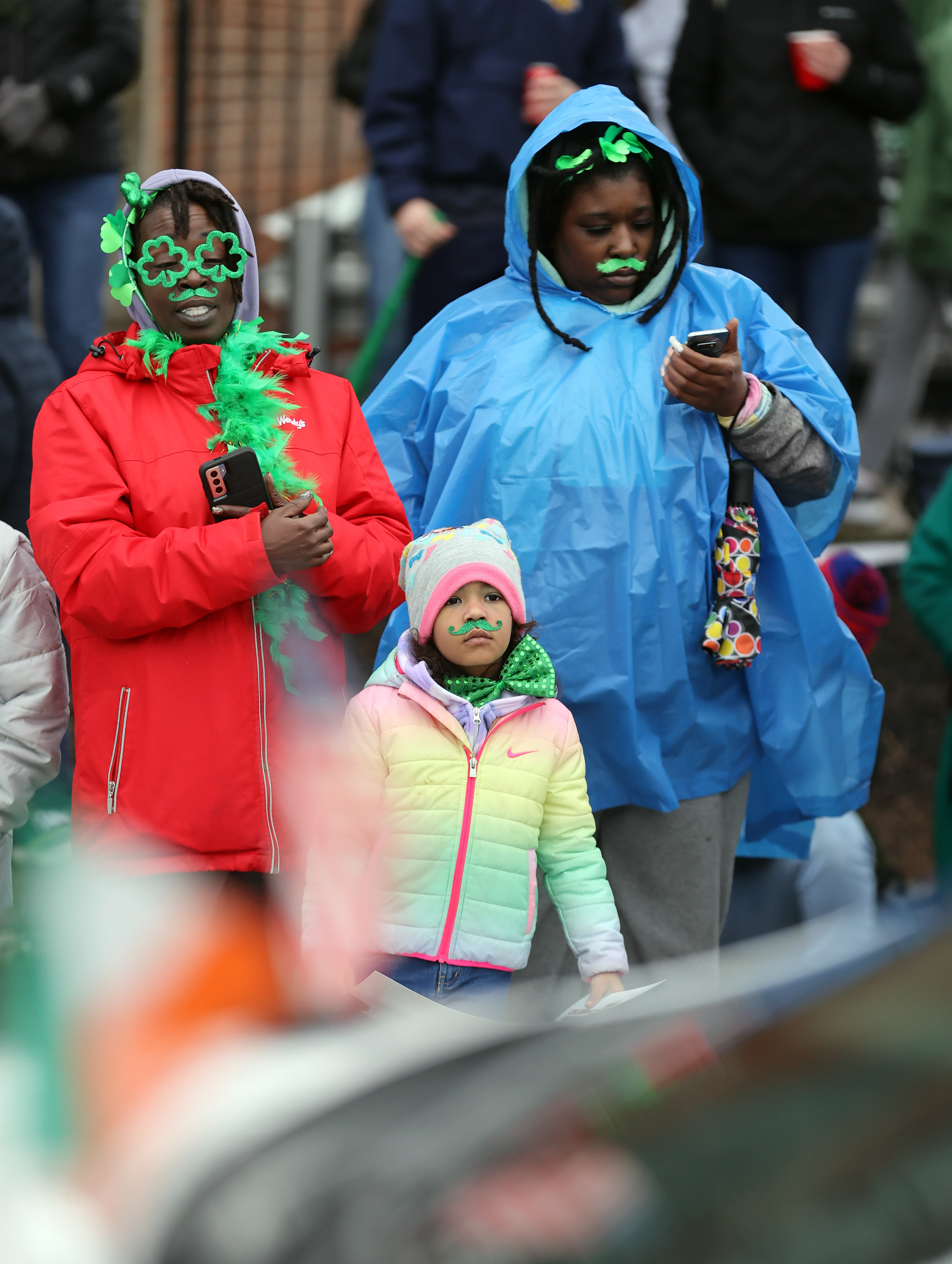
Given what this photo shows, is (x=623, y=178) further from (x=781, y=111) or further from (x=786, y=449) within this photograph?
(x=781, y=111)

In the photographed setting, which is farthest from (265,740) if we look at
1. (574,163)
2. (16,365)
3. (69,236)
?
(69,236)

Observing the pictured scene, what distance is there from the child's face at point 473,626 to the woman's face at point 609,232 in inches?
28.5

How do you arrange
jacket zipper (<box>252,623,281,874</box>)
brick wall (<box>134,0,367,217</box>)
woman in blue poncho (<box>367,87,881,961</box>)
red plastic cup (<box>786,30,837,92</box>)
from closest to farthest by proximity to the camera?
1. jacket zipper (<box>252,623,281,874</box>)
2. woman in blue poncho (<box>367,87,881,961</box>)
3. red plastic cup (<box>786,30,837,92</box>)
4. brick wall (<box>134,0,367,217</box>)

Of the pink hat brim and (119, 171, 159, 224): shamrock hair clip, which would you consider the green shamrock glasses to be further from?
the pink hat brim

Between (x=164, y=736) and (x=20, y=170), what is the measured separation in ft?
8.71

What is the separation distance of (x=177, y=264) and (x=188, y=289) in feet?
0.16

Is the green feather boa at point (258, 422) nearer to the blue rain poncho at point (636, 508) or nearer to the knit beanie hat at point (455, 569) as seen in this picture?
the knit beanie hat at point (455, 569)

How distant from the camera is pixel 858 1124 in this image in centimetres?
139

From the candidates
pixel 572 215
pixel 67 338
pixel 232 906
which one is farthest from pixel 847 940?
pixel 67 338

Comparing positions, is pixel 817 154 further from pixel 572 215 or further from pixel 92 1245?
pixel 92 1245

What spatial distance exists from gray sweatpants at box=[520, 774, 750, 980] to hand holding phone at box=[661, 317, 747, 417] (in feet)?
2.43

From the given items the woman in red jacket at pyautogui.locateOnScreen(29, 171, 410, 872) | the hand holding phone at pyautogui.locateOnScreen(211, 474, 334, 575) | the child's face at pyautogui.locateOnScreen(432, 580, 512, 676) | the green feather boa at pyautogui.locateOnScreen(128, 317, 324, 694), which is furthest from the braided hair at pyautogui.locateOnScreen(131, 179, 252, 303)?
the child's face at pyautogui.locateOnScreen(432, 580, 512, 676)

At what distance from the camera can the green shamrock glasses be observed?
296cm

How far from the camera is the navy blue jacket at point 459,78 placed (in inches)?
180
